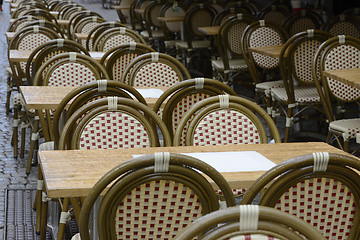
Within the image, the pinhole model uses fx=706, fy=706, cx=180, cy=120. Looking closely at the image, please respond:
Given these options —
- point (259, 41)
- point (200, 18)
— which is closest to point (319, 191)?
point (259, 41)

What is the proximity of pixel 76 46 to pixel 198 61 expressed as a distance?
16.3ft

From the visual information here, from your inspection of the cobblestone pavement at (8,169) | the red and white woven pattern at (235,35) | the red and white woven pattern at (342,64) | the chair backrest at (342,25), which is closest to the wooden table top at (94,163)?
the cobblestone pavement at (8,169)

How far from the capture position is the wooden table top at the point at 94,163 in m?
2.47

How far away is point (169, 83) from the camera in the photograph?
4.97 m

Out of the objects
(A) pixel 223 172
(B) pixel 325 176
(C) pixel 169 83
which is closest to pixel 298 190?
(B) pixel 325 176

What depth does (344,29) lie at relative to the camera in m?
8.05

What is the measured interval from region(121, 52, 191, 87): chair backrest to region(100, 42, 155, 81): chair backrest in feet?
1.55

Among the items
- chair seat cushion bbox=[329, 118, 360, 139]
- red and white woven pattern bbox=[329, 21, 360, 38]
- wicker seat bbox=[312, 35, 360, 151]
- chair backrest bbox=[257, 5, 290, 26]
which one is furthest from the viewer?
chair backrest bbox=[257, 5, 290, 26]

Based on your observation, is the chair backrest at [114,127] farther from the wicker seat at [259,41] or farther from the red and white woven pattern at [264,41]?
the red and white woven pattern at [264,41]

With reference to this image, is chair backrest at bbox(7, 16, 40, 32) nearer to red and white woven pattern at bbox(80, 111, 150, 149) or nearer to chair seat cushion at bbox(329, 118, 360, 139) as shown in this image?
chair seat cushion at bbox(329, 118, 360, 139)

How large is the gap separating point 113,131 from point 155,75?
1652 mm

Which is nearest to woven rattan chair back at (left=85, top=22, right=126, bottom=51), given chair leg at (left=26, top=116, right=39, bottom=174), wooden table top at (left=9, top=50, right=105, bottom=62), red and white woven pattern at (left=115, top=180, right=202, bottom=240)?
wooden table top at (left=9, top=50, right=105, bottom=62)

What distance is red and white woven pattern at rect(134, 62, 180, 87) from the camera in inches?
191

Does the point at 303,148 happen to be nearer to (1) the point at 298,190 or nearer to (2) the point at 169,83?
(1) the point at 298,190
